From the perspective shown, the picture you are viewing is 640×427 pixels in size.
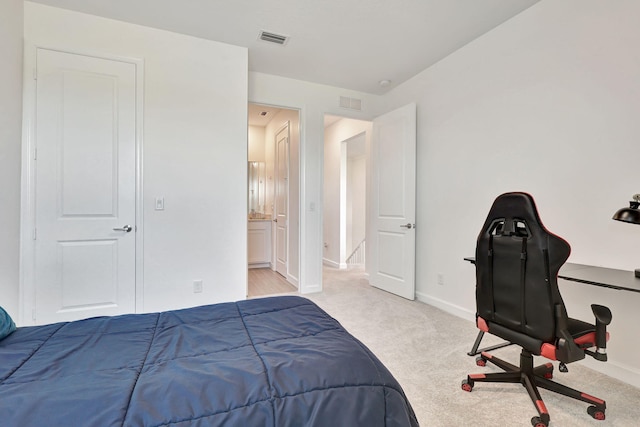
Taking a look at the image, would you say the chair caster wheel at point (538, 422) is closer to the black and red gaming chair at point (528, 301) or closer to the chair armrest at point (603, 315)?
the black and red gaming chair at point (528, 301)

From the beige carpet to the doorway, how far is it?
1.31 m

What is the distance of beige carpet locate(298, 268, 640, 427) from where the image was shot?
1.62 m

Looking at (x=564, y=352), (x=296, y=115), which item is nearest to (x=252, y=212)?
(x=296, y=115)

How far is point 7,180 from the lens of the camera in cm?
226

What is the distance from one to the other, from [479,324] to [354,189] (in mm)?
4727

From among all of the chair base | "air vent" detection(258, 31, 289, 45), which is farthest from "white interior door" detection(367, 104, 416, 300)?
the chair base

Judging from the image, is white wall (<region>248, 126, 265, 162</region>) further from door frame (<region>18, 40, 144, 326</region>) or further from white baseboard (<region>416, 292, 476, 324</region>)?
white baseboard (<region>416, 292, 476, 324</region>)

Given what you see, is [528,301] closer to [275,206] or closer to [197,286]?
[197,286]

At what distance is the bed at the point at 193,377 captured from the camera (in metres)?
0.72

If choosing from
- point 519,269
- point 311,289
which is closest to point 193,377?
point 519,269

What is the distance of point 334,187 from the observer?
5891mm

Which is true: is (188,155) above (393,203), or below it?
above

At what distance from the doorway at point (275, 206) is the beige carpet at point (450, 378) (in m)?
1.31

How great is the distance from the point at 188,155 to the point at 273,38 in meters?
1.39
